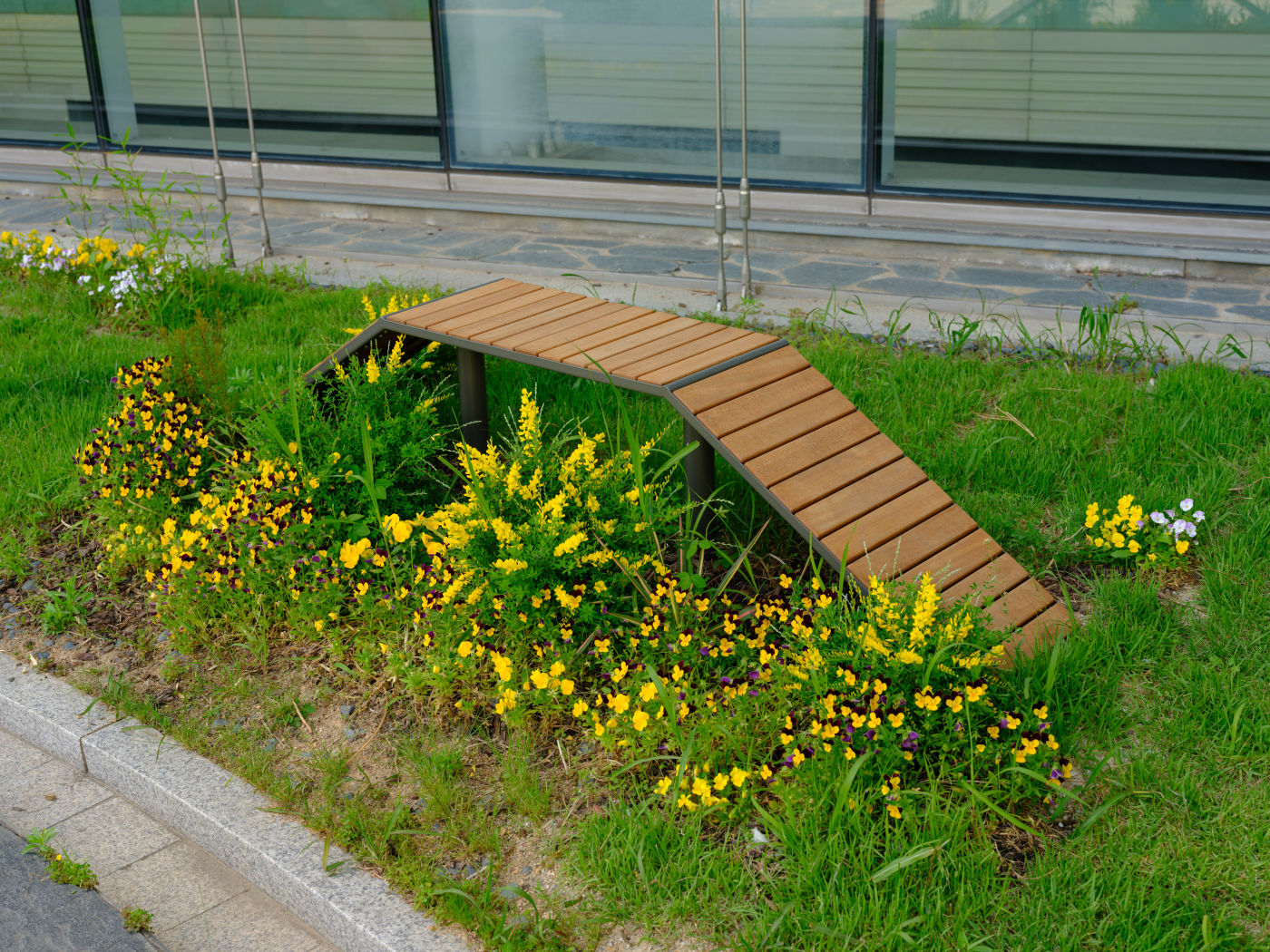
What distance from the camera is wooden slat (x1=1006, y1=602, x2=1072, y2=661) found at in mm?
3207

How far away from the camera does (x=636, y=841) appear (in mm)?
2838

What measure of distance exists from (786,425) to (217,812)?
75.1 inches

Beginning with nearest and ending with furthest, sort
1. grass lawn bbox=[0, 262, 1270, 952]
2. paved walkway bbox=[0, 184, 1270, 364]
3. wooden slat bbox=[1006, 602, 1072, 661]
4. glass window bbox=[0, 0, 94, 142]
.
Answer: grass lawn bbox=[0, 262, 1270, 952] → wooden slat bbox=[1006, 602, 1072, 661] → paved walkway bbox=[0, 184, 1270, 364] → glass window bbox=[0, 0, 94, 142]

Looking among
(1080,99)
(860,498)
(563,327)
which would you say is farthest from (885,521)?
(1080,99)

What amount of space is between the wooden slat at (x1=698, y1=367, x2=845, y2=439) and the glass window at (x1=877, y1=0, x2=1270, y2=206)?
4.36m

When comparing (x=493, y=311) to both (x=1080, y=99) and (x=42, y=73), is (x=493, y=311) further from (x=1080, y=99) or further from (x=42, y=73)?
(x=42, y=73)

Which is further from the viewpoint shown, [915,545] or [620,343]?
[620,343]

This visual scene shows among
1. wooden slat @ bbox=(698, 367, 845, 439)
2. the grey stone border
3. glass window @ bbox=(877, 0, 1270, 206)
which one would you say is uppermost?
glass window @ bbox=(877, 0, 1270, 206)

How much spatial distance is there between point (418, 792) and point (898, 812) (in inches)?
47.3

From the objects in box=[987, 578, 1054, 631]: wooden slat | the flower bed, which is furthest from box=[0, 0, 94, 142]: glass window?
box=[987, 578, 1054, 631]: wooden slat

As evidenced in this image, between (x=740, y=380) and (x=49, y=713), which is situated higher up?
(x=740, y=380)

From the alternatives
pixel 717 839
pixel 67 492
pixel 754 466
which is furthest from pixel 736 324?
pixel 717 839

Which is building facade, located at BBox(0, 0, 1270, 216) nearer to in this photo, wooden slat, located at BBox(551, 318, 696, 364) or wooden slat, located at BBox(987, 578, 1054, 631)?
wooden slat, located at BBox(551, 318, 696, 364)

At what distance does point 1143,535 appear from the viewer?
389 cm
